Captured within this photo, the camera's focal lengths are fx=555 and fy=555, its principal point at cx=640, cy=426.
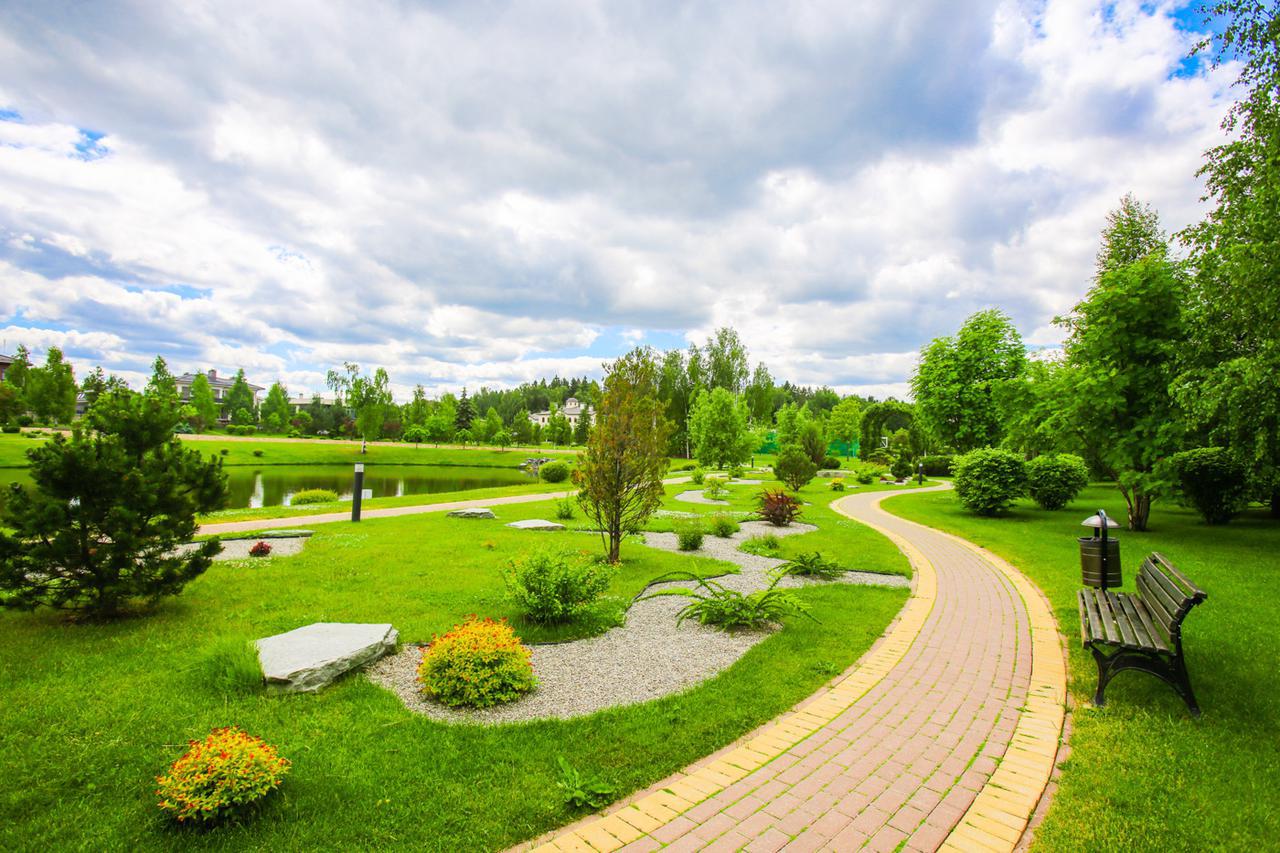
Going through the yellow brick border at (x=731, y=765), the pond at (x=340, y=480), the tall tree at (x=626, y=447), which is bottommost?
the pond at (x=340, y=480)

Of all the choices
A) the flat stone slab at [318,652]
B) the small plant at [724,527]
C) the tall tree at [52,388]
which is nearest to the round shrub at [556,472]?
the small plant at [724,527]

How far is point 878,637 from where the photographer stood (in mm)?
6266

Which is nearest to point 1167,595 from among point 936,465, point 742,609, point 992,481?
point 742,609

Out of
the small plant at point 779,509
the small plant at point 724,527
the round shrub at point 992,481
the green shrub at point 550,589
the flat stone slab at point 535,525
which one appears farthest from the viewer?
the round shrub at point 992,481

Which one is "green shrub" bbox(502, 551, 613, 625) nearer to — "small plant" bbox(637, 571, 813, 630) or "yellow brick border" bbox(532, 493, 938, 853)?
"small plant" bbox(637, 571, 813, 630)

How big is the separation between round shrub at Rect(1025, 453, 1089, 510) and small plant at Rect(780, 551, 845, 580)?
1367cm

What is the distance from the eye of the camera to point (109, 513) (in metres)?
5.74

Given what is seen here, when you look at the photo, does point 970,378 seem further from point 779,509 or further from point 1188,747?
point 1188,747

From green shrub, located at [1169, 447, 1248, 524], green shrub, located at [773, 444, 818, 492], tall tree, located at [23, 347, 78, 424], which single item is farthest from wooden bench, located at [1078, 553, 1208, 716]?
tall tree, located at [23, 347, 78, 424]

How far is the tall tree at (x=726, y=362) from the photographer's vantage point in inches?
2222

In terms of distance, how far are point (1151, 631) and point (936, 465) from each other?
43371 mm

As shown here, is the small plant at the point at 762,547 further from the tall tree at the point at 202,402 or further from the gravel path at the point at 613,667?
the tall tree at the point at 202,402

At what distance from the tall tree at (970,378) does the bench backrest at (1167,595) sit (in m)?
21.1

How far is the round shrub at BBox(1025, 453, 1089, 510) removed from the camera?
19.0 meters
